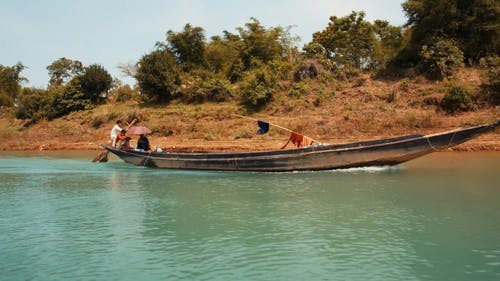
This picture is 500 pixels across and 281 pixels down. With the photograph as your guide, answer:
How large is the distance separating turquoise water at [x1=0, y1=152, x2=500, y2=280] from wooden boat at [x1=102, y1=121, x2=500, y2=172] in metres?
0.58

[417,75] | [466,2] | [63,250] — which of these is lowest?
[63,250]

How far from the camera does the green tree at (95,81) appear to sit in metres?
42.1

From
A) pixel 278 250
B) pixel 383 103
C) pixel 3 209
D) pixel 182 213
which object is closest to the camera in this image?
pixel 278 250

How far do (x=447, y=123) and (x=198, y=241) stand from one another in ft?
69.9

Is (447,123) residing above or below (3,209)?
above

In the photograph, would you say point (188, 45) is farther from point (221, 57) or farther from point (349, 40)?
point (349, 40)

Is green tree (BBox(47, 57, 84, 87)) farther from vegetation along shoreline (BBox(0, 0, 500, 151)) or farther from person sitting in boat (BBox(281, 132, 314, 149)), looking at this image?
person sitting in boat (BBox(281, 132, 314, 149))

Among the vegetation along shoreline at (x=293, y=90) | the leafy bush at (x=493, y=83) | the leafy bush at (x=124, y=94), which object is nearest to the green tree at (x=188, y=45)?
the vegetation along shoreline at (x=293, y=90)

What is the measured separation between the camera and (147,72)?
3975 cm

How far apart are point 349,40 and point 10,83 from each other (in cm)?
4170

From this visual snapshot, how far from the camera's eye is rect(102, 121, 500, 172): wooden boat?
672 inches

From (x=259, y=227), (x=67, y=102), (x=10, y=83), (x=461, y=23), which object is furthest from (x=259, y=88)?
(x=10, y=83)

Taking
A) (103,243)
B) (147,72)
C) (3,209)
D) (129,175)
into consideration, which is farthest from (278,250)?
(147,72)

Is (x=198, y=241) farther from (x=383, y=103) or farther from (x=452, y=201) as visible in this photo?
(x=383, y=103)
